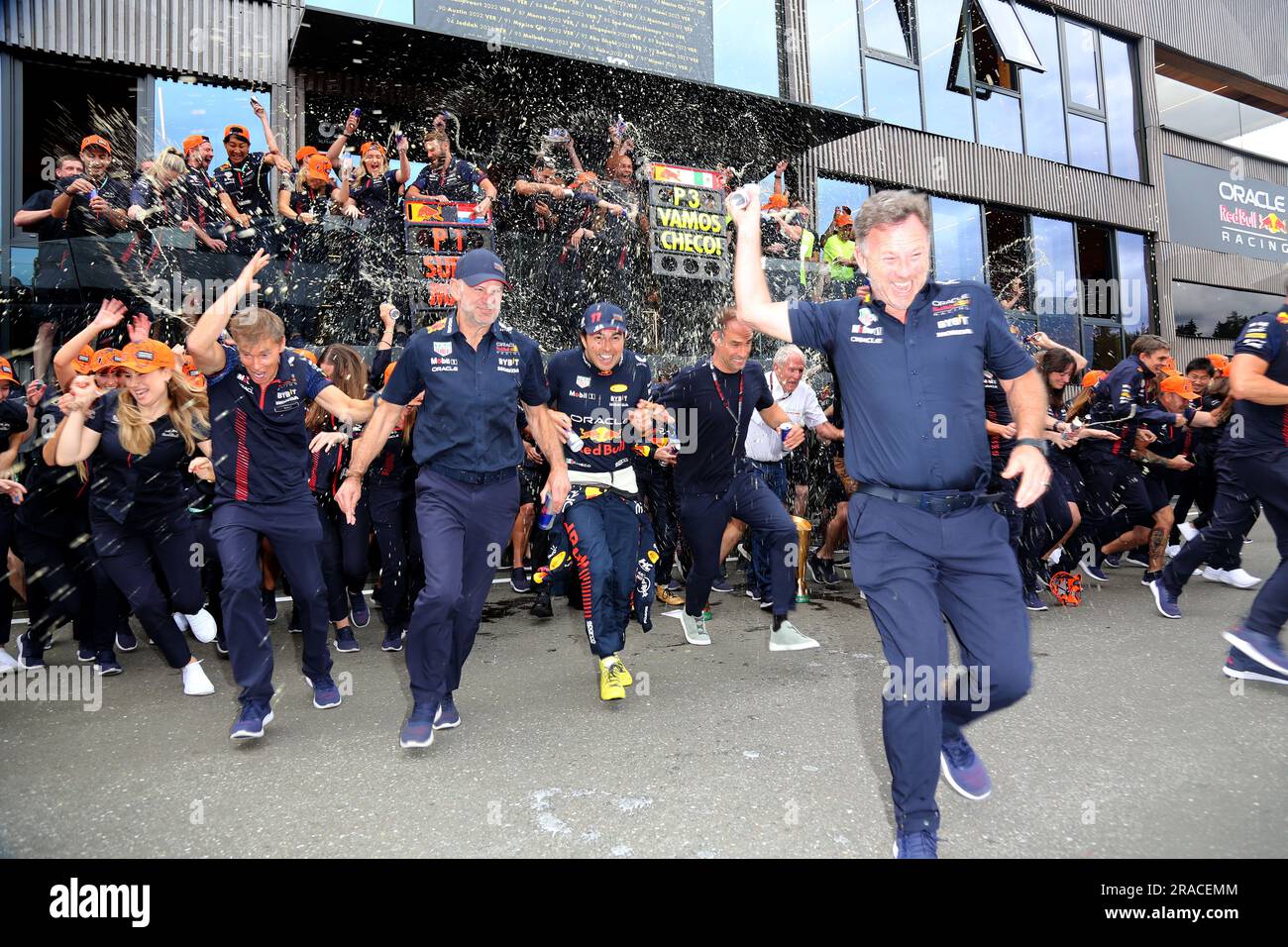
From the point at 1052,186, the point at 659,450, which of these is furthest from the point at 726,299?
the point at 1052,186

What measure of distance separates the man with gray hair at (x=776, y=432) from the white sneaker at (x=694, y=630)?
0.87m

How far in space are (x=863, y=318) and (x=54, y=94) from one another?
12.4 metres

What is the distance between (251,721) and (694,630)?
2.98 m

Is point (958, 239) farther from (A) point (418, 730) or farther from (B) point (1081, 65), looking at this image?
(A) point (418, 730)

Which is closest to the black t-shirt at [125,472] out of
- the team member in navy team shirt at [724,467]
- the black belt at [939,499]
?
the team member in navy team shirt at [724,467]

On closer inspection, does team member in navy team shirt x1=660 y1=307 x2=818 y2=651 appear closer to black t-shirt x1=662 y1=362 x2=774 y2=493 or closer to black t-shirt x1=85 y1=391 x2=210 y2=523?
black t-shirt x1=662 y1=362 x2=774 y2=493

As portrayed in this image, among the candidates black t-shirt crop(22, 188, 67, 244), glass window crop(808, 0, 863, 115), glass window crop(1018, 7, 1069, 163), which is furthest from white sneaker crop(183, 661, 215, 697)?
glass window crop(1018, 7, 1069, 163)

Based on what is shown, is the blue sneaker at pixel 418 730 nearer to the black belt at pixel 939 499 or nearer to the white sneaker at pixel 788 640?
the black belt at pixel 939 499

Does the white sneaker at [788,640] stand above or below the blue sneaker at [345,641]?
below

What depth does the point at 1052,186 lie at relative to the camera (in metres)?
18.3

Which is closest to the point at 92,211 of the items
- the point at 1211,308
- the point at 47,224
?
the point at 47,224

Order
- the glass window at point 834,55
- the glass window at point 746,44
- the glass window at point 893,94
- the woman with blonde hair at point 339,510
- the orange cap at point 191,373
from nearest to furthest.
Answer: the orange cap at point 191,373 < the woman with blonde hair at point 339,510 < the glass window at point 746,44 < the glass window at point 834,55 < the glass window at point 893,94

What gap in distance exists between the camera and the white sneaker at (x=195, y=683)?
A: 4.68 m

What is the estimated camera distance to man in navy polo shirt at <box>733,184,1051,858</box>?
104 inches
